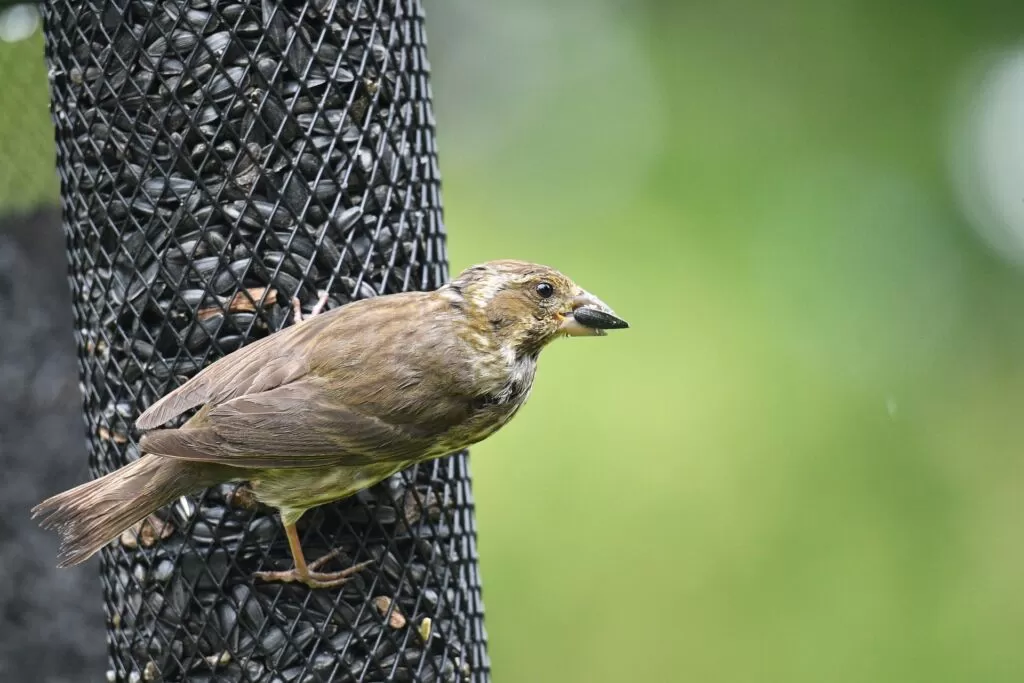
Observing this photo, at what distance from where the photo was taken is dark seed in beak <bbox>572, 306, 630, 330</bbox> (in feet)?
13.5

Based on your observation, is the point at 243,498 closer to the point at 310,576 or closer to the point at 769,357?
the point at 310,576

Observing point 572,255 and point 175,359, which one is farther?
point 572,255

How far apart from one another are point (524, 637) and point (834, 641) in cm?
206

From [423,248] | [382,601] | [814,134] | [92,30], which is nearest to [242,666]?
[382,601]

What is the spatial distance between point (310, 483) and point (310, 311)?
566mm

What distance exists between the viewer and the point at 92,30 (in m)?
4.12

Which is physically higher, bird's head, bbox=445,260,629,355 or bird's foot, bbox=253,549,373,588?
bird's head, bbox=445,260,629,355

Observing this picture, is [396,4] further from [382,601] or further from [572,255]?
[572,255]

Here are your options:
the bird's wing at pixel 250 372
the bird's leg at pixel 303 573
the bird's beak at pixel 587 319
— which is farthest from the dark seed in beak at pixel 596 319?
the bird's leg at pixel 303 573

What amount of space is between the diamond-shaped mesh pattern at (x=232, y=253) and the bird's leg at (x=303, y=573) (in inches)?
1.8

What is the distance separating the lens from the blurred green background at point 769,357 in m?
8.38

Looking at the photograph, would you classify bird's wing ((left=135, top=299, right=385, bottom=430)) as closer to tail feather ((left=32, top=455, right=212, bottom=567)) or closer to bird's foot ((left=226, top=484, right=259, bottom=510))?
tail feather ((left=32, top=455, right=212, bottom=567))

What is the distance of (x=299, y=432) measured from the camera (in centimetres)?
381

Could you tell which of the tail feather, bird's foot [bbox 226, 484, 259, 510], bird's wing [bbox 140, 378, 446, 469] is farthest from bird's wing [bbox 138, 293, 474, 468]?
bird's foot [bbox 226, 484, 259, 510]
